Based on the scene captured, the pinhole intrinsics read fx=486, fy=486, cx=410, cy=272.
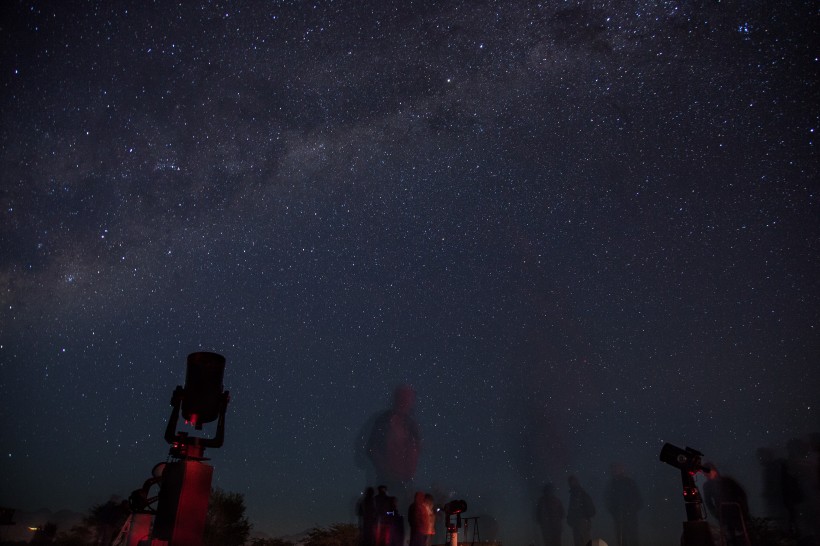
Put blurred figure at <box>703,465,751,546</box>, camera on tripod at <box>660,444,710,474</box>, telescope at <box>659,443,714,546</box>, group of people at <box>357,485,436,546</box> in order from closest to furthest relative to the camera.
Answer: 1. telescope at <box>659,443,714,546</box>
2. blurred figure at <box>703,465,751,546</box>
3. camera on tripod at <box>660,444,710,474</box>
4. group of people at <box>357,485,436,546</box>

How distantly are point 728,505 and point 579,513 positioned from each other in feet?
35.3

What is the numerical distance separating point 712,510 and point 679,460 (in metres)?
1.79

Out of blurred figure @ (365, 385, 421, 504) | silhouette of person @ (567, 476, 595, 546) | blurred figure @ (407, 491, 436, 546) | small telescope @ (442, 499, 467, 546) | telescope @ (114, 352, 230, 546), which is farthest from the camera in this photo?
blurred figure @ (365, 385, 421, 504)

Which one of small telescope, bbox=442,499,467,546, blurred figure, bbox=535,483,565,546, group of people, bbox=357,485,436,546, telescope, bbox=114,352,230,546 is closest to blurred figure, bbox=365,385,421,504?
blurred figure, bbox=535,483,565,546

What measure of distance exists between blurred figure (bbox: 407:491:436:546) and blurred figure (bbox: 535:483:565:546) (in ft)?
27.2

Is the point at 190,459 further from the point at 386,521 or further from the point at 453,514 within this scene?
the point at 386,521

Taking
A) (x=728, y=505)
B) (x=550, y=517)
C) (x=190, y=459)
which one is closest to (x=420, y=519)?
(x=728, y=505)

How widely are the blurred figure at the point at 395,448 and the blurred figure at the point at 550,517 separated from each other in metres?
4.37

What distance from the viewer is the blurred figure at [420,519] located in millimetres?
9141

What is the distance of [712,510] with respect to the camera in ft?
22.8

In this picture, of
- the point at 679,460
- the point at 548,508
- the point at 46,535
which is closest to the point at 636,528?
the point at 548,508

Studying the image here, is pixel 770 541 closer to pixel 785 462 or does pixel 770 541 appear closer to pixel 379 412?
pixel 785 462

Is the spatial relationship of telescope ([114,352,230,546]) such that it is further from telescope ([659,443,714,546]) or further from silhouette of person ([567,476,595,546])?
silhouette of person ([567,476,595,546])

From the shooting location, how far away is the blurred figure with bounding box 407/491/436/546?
9.14 meters
